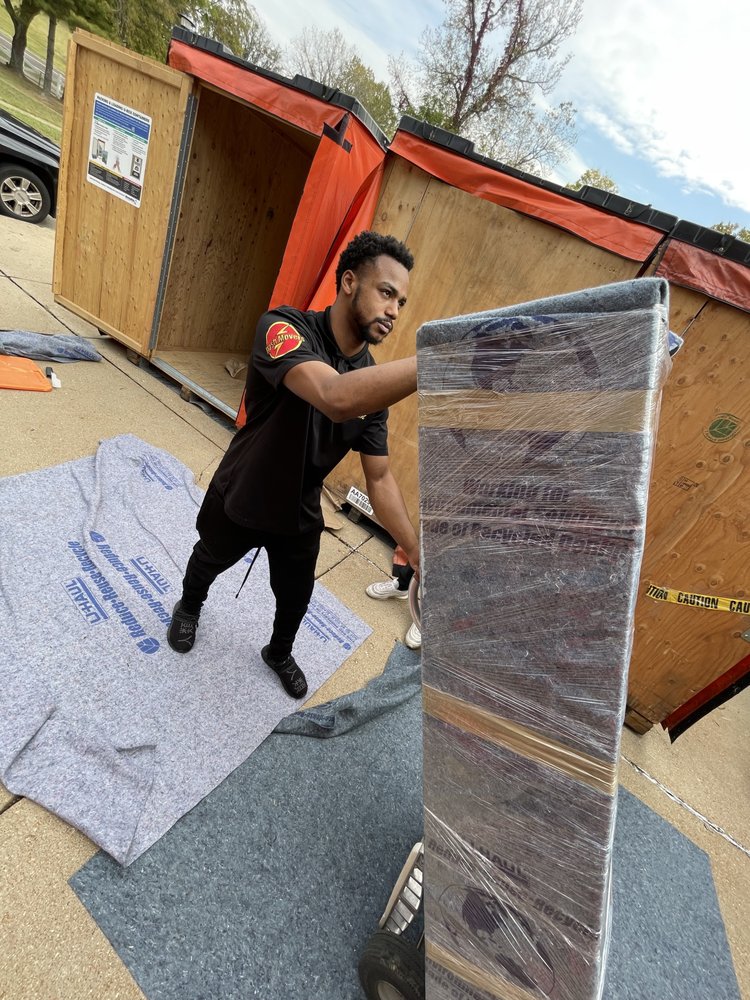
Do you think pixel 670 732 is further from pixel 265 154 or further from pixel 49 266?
pixel 49 266

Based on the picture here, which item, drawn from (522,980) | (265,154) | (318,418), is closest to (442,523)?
(318,418)

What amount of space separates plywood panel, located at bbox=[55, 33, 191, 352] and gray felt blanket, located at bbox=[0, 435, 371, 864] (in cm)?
237

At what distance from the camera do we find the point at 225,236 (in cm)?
537

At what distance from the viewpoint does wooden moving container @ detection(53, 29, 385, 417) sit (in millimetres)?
3457

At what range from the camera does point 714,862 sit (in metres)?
2.55

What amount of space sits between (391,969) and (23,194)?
9508 millimetres

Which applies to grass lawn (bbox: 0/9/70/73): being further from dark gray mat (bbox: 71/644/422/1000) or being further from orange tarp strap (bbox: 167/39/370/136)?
dark gray mat (bbox: 71/644/422/1000)

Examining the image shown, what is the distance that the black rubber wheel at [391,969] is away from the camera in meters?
1.39

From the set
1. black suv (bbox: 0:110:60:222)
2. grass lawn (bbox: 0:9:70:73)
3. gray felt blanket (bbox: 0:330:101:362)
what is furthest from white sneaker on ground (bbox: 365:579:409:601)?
grass lawn (bbox: 0:9:70:73)

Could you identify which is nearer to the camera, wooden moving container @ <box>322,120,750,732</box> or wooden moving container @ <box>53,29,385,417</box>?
wooden moving container @ <box>322,120,750,732</box>

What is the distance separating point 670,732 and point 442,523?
114 inches

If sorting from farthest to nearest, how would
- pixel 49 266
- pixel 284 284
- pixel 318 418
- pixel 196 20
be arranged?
pixel 196 20, pixel 49 266, pixel 284 284, pixel 318 418

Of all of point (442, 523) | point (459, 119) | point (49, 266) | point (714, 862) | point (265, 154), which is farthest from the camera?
point (459, 119)

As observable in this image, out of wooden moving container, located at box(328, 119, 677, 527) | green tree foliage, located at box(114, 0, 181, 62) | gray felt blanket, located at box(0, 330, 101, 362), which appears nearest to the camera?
wooden moving container, located at box(328, 119, 677, 527)
